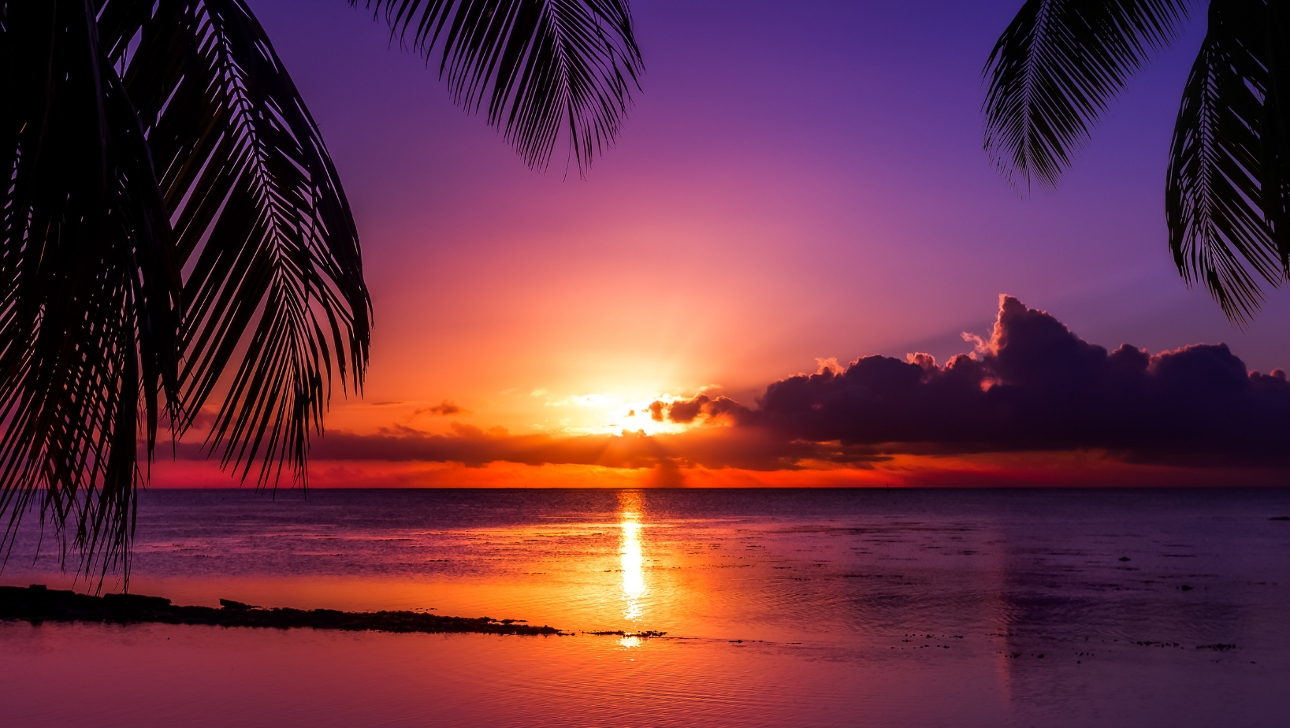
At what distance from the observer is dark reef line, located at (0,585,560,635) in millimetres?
18141

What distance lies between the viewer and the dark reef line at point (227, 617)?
59.5 feet

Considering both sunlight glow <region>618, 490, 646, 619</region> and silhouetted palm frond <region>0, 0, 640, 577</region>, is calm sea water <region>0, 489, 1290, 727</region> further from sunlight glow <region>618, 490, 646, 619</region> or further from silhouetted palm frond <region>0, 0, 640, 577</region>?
silhouetted palm frond <region>0, 0, 640, 577</region>

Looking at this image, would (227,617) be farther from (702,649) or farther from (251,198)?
(251,198)

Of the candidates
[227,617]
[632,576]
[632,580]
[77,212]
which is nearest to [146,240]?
[77,212]

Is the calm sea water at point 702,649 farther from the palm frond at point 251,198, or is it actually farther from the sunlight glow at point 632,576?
the palm frond at point 251,198

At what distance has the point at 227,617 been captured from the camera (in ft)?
61.9

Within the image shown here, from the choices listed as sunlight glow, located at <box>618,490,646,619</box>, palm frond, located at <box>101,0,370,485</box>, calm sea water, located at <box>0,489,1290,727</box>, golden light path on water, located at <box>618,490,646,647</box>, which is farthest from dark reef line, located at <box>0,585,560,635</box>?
palm frond, located at <box>101,0,370,485</box>

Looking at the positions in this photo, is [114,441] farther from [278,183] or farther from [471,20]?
[471,20]

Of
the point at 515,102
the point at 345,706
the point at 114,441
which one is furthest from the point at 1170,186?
the point at 345,706

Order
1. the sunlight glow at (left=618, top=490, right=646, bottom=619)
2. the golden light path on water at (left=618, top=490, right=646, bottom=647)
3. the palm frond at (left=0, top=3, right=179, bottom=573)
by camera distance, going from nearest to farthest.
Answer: the palm frond at (left=0, top=3, right=179, bottom=573), the golden light path on water at (left=618, top=490, right=646, bottom=647), the sunlight glow at (left=618, top=490, right=646, bottom=619)

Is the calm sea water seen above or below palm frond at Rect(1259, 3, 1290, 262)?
below

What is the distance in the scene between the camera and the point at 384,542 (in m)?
49.1

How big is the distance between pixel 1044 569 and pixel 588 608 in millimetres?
20124

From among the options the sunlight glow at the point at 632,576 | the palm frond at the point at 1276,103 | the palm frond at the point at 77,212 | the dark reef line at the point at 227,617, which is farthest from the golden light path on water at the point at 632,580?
the palm frond at the point at 77,212
